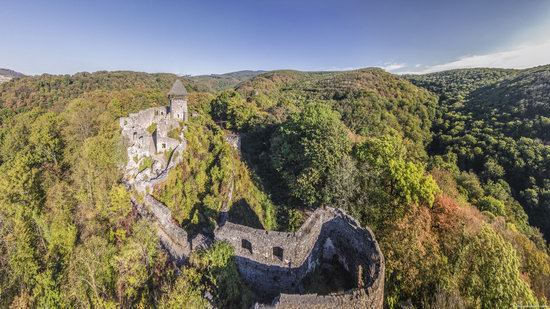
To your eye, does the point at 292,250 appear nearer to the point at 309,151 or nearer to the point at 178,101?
the point at 309,151

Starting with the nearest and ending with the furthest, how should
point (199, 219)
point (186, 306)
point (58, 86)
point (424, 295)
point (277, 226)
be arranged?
point (186, 306)
point (424, 295)
point (199, 219)
point (277, 226)
point (58, 86)

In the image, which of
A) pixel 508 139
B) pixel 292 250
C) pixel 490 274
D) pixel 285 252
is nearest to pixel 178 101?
pixel 285 252

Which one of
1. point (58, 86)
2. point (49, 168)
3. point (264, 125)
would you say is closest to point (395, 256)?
point (264, 125)

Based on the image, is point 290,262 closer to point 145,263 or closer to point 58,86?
point 145,263

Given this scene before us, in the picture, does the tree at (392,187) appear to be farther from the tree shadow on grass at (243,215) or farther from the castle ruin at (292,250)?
the tree shadow on grass at (243,215)

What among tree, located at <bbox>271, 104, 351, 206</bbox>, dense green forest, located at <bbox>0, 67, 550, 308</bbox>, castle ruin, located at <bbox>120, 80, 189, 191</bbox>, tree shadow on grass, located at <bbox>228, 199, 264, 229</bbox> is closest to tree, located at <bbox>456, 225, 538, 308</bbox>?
dense green forest, located at <bbox>0, 67, 550, 308</bbox>

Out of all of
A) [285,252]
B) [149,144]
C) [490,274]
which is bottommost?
[490,274]
